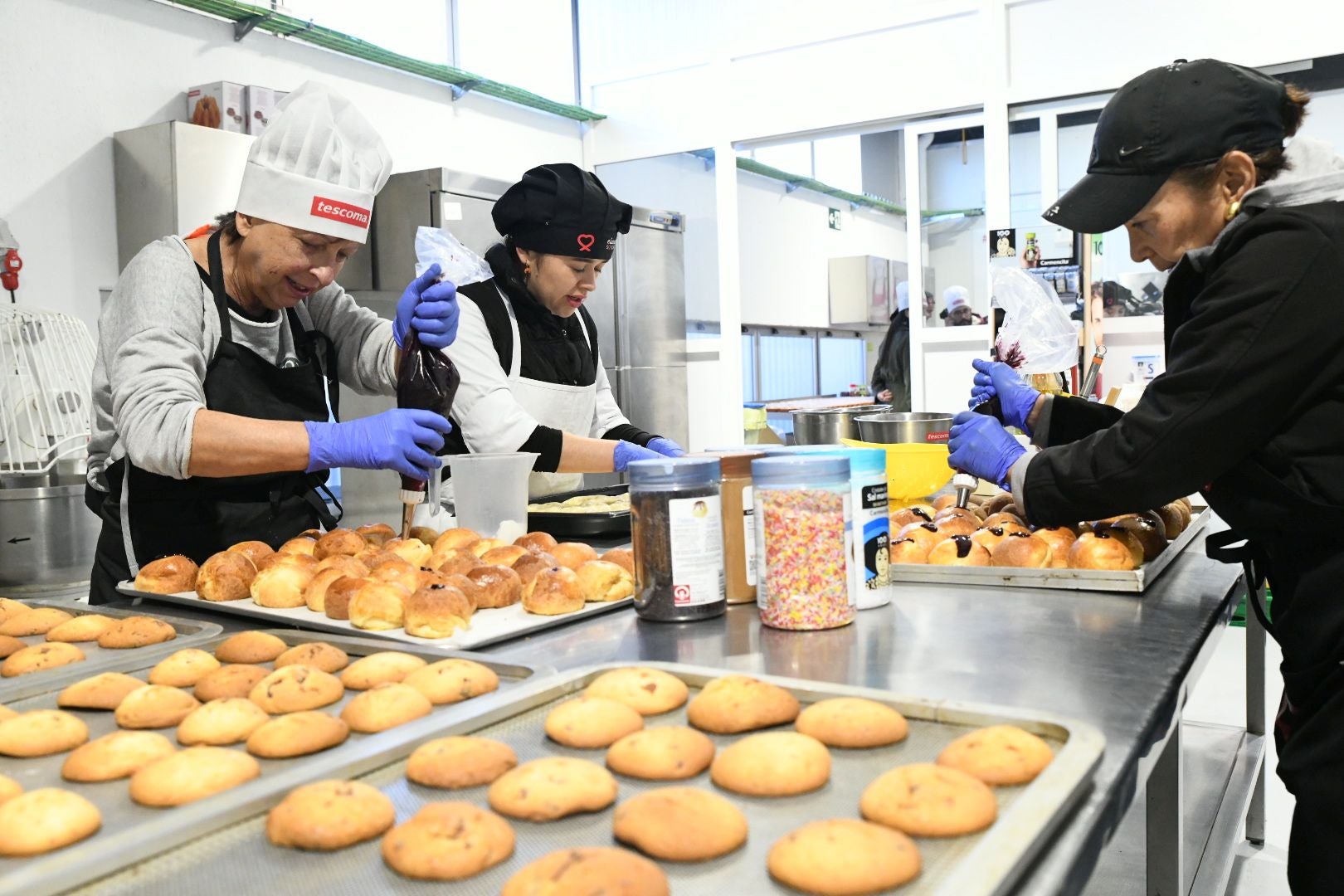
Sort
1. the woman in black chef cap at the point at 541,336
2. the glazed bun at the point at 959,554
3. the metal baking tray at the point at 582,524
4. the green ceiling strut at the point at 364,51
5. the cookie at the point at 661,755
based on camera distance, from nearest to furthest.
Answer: the cookie at the point at 661,755, the glazed bun at the point at 959,554, the metal baking tray at the point at 582,524, the woman in black chef cap at the point at 541,336, the green ceiling strut at the point at 364,51

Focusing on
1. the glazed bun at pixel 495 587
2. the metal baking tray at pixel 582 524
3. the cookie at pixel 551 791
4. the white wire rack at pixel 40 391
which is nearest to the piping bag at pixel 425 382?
the metal baking tray at pixel 582 524

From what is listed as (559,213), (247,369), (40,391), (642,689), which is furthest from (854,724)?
(40,391)

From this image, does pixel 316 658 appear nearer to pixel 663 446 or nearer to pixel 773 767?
pixel 773 767

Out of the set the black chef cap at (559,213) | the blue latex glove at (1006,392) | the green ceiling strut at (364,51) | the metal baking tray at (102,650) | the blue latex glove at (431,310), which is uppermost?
the green ceiling strut at (364,51)

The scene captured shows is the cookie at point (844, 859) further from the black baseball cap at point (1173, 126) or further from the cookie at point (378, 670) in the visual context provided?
the black baseball cap at point (1173, 126)

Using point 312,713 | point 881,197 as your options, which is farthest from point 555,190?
point 881,197

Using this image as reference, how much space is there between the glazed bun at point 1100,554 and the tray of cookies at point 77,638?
4.23 ft

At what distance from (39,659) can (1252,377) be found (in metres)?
1.59

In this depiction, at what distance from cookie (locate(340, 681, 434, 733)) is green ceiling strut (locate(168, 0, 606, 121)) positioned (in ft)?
14.4

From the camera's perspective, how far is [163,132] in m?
4.02

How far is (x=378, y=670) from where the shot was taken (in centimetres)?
115

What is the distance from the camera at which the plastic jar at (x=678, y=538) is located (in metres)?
1.29

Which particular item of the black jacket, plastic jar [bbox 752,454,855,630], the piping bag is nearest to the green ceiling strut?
the black jacket

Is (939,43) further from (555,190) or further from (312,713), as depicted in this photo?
(312,713)
